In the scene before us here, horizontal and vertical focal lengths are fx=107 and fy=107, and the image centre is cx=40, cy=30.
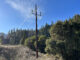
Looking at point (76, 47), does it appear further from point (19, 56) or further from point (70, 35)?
point (19, 56)

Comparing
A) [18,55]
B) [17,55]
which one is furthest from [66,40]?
[17,55]

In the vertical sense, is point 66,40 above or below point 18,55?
above

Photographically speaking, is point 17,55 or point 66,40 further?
point 17,55

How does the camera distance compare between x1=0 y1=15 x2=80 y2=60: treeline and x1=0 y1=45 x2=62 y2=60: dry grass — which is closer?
x1=0 y1=45 x2=62 y2=60: dry grass

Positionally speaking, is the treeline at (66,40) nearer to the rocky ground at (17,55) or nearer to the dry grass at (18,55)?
the dry grass at (18,55)

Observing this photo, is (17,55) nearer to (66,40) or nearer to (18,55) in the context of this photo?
(18,55)

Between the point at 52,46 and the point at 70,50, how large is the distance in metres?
2.38

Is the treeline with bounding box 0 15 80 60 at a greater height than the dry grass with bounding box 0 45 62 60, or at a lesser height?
greater

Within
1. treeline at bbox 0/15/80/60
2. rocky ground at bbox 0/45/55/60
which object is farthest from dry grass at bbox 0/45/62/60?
treeline at bbox 0/15/80/60

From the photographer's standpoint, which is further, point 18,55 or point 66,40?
point 18,55

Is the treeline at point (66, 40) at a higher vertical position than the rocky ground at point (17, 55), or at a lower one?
higher

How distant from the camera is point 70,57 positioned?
14516 mm

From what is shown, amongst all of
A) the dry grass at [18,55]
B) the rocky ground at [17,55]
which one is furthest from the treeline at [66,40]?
the rocky ground at [17,55]

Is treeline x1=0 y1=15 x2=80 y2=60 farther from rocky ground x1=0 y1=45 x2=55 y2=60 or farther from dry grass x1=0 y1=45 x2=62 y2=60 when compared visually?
rocky ground x1=0 y1=45 x2=55 y2=60
